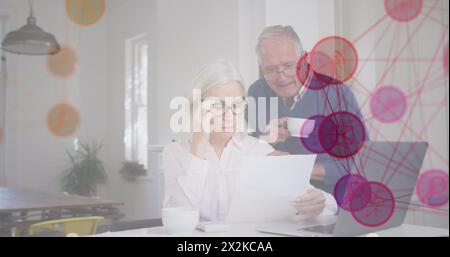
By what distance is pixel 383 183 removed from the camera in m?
1.39

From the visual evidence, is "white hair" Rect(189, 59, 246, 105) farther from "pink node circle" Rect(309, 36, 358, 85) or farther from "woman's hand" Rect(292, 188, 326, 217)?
"woman's hand" Rect(292, 188, 326, 217)

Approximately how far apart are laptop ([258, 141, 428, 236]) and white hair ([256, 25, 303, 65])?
0.74 metres

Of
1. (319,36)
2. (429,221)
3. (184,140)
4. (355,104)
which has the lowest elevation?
(429,221)

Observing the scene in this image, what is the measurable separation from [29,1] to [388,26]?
1383 millimetres

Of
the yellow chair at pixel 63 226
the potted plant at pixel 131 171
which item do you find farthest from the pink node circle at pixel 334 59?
the yellow chair at pixel 63 226

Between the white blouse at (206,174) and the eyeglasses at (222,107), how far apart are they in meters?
0.12

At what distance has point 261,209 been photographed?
1.49 meters

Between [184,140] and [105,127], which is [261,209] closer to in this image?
[184,140]

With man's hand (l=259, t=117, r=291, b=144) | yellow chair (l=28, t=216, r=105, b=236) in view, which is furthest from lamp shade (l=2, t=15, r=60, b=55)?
man's hand (l=259, t=117, r=291, b=144)

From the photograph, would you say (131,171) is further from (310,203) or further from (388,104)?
(388,104)

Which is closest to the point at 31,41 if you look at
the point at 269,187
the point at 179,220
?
the point at 179,220

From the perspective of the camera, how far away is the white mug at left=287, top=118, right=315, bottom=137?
6.65 feet
